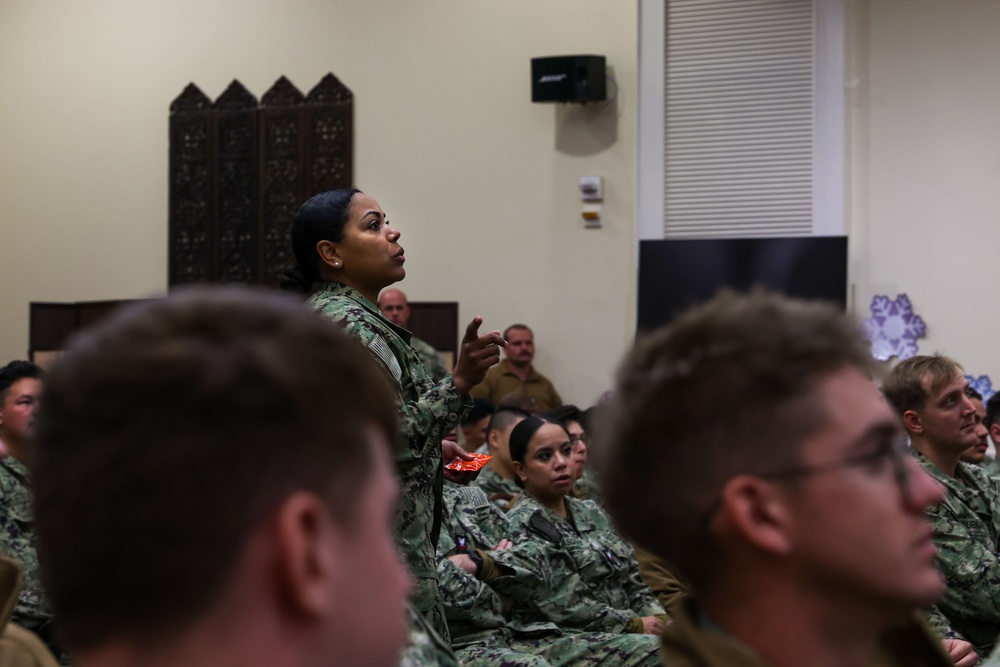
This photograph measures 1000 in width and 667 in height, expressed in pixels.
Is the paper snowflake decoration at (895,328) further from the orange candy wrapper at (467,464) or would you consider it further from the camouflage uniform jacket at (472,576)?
the orange candy wrapper at (467,464)

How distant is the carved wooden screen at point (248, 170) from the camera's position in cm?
823

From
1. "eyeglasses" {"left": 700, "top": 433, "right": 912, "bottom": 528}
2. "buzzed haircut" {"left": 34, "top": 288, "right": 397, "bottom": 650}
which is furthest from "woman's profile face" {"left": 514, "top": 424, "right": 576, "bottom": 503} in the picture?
"buzzed haircut" {"left": 34, "top": 288, "right": 397, "bottom": 650}

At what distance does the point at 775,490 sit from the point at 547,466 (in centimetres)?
303

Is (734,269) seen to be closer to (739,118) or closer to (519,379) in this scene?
(739,118)

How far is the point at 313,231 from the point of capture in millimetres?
2785

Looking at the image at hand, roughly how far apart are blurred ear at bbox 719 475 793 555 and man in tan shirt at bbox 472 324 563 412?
20.7 feet

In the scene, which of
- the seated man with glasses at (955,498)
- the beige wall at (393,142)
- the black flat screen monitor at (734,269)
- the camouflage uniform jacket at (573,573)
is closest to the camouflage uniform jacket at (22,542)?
the camouflage uniform jacket at (573,573)

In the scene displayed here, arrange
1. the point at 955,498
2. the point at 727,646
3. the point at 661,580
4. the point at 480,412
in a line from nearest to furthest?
the point at 727,646
the point at 955,498
the point at 661,580
the point at 480,412

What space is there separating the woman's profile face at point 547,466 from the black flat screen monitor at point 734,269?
109 inches

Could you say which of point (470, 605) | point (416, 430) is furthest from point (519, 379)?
point (416, 430)

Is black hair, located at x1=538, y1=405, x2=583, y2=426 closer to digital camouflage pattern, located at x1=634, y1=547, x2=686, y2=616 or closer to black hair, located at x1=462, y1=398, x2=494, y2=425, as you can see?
black hair, located at x1=462, y1=398, x2=494, y2=425

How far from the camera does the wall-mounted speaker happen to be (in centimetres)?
736

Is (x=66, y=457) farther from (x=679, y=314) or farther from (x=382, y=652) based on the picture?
(x=679, y=314)

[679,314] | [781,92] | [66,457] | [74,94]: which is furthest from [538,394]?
[66,457]
